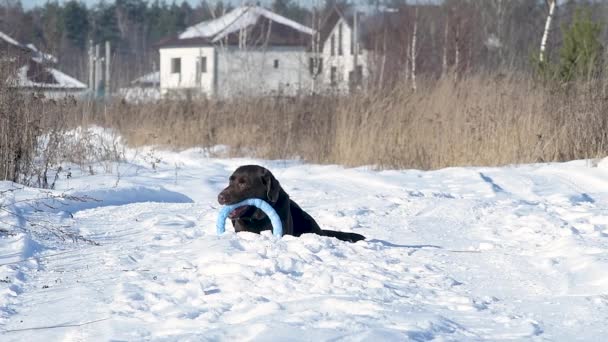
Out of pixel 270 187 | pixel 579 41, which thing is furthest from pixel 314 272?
pixel 579 41

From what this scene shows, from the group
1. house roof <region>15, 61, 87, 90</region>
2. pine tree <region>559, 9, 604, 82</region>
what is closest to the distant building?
house roof <region>15, 61, 87, 90</region>

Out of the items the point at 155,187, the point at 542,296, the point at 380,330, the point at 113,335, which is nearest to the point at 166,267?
the point at 113,335

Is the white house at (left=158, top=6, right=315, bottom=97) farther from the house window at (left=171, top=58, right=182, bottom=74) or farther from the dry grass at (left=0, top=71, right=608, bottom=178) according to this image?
the dry grass at (left=0, top=71, right=608, bottom=178)

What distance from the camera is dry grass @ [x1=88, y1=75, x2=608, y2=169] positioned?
12836 millimetres

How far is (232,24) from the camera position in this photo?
162ft

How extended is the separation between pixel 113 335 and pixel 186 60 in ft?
173

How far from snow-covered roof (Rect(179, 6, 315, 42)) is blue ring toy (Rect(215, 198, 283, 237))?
40.1m

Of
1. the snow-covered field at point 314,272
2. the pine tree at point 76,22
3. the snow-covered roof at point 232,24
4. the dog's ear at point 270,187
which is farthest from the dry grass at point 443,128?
the pine tree at point 76,22

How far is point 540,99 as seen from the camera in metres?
13.3

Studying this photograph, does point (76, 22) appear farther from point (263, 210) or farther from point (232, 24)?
point (263, 210)

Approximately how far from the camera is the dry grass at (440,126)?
1284cm

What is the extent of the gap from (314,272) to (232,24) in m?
45.0

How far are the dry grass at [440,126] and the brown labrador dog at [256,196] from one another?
657 centimetres

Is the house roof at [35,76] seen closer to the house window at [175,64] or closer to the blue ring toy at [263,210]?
the blue ring toy at [263,210]
